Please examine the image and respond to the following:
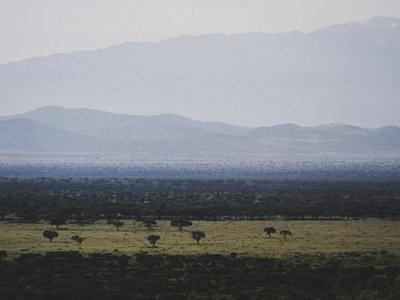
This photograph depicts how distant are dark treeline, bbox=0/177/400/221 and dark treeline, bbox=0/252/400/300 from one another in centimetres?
3169

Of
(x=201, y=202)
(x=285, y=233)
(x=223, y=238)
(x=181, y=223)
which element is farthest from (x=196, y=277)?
(x=201, y=202)

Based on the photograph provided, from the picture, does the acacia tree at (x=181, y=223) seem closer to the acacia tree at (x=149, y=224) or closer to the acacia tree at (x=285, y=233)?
the acacia tree at (x=149, y=224)

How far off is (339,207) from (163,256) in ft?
149

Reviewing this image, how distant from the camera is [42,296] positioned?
33.2m

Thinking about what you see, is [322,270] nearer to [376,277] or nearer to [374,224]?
[376,277]

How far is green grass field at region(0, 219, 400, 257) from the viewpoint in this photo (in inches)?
2051

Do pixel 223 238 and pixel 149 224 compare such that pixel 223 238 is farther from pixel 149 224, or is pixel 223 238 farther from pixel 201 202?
pixel 201 202

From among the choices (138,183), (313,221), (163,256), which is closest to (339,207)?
(313,221)

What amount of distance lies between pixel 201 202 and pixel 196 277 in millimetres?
54564

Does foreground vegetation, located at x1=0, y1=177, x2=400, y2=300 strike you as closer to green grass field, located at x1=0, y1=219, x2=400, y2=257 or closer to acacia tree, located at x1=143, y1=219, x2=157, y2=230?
green grass field, located at x1=0, y1=219, x2=400, y2=257

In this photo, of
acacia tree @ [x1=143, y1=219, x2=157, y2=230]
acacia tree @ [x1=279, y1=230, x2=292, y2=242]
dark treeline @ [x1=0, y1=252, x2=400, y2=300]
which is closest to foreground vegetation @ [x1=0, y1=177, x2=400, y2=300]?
dark treeline @ [x1=0, y1=252, x2=400, y2=300]

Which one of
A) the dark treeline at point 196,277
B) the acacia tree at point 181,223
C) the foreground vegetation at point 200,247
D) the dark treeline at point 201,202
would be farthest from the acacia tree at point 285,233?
the dark treeline at point 201,202

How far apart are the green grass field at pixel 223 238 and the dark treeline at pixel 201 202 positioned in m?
6.48

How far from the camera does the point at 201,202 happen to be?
93.4 metres
